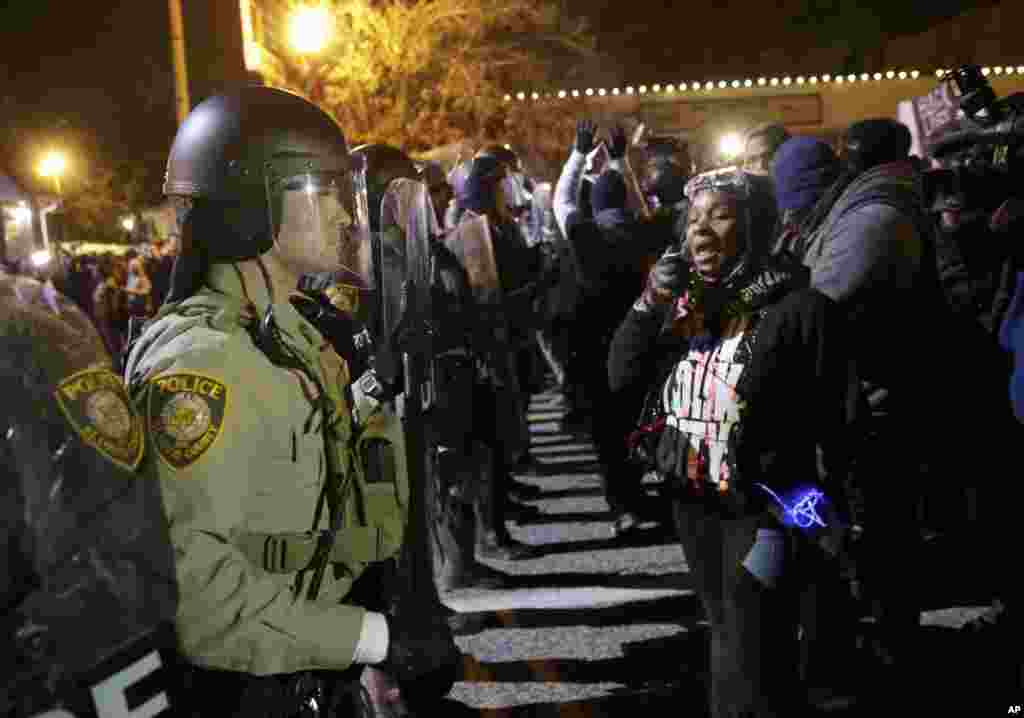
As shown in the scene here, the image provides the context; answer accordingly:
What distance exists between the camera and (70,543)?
1405 mm

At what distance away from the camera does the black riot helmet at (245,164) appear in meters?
2.55

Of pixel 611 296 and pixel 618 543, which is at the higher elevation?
pixel 611 296

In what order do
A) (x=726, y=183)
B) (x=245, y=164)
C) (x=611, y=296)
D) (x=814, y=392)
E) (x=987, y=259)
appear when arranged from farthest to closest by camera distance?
(x=611, y=296), (x=987, y=259), (x=726, y=183), (x=814, y=392), (x=245, y=164)

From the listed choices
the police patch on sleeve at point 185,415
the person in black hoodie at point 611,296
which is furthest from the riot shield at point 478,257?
the police patch on sleeve at point 185,415

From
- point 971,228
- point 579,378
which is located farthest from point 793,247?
point 579,378

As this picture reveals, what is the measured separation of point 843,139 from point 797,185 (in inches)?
13.9

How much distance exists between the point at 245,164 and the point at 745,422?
1808mm

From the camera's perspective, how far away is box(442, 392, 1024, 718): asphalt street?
16.3 ft

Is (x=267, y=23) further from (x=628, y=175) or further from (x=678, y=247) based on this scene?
(x=678, y=247)

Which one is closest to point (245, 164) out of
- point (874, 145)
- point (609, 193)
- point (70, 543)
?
point (70, 543)

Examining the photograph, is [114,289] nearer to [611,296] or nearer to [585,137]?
[585,137]

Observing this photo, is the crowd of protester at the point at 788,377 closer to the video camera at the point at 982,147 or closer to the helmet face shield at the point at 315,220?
the video camera at the point at 982,147

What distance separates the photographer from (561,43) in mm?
27344

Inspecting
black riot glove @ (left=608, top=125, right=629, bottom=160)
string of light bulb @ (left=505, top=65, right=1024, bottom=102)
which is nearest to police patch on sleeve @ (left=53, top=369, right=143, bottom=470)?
black riot glove @ (left=608, top=125, right=629, bottom=160)
